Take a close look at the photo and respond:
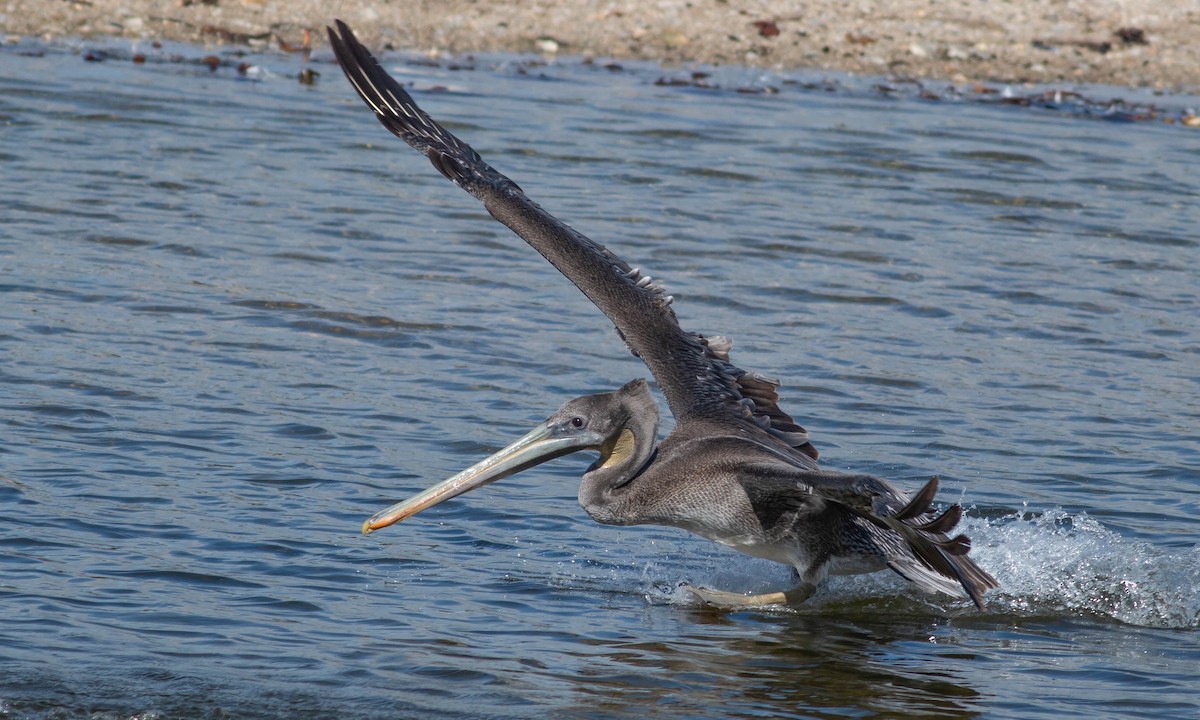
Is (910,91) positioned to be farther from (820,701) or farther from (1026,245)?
(820,701)

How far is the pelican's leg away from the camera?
6.07 metres

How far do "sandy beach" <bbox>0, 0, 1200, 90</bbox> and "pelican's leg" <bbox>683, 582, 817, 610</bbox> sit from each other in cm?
1219

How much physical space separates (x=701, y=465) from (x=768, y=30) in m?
13.0

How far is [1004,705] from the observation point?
5.12 meters

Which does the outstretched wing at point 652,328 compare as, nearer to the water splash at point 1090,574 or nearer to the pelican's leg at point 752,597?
the pelican's leg at point 752,597

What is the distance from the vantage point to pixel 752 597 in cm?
614

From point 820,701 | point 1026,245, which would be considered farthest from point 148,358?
point 1026,245

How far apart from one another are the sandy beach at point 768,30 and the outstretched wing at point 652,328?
1069cm

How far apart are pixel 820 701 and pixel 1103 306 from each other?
5721mm

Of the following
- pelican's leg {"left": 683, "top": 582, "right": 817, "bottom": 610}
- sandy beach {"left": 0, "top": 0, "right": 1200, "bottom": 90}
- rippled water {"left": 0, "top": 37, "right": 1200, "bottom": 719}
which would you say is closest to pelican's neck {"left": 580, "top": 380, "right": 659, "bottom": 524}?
rippled water {"left": 0, "top": 37, "right": 1200, "bottom": 719}

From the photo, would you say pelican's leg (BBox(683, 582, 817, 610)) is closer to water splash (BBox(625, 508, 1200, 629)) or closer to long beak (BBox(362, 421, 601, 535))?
water splash (BBox(625, 508, 1200, 629))

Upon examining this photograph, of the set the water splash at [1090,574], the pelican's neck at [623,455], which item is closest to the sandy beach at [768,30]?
the pelican's neck at [623,455]

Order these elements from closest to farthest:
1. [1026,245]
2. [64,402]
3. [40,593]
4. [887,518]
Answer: [887,518], [40,593], [64,402], [1026,245]

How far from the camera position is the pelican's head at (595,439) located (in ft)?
20.1
